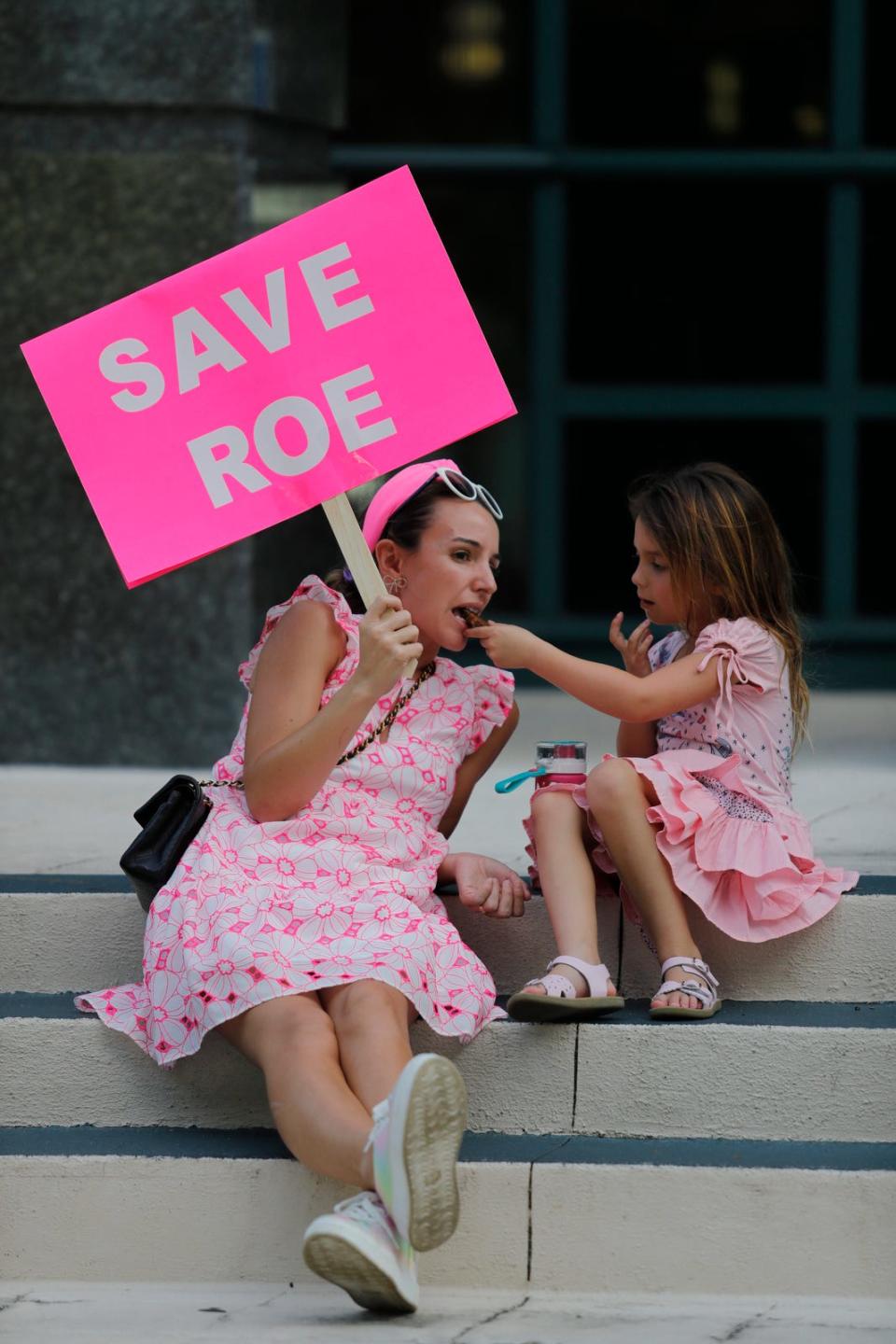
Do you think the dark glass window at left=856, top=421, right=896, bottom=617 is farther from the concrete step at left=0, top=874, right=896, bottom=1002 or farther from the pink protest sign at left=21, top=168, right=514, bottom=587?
the pink protest sign at left=21, top=168, right=514, bottom=587

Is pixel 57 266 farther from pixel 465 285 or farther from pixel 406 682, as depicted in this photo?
pixel 406 682

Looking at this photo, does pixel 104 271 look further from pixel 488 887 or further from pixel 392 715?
pixel 488 887

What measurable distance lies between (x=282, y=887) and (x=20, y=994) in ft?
2.58

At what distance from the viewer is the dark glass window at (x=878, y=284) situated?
8.52m

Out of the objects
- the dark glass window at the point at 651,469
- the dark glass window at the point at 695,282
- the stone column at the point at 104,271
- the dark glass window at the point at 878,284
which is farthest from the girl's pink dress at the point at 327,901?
the dark glass window at the point at 878,284

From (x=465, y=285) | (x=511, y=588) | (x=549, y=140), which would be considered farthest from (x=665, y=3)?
(x=511, y=588)

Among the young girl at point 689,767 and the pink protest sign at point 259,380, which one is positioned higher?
the pink protest sign at point 259,380

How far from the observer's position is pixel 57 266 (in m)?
6.82

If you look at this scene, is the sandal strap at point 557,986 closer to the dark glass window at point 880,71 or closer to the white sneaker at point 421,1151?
the white sneaker at point 421,1151

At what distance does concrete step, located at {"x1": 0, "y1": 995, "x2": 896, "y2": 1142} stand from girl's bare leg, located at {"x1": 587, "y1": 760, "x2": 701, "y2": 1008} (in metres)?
0.20

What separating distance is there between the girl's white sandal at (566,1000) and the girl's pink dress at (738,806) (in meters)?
0.27

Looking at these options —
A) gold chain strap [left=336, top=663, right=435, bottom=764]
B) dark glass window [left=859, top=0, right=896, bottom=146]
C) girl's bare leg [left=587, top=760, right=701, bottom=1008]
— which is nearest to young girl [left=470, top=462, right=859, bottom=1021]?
girl's bare leg [left=587, top=760, right=701, bottom=1008]

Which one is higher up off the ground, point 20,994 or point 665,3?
point 665,3

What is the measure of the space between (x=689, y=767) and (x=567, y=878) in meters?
0.36
